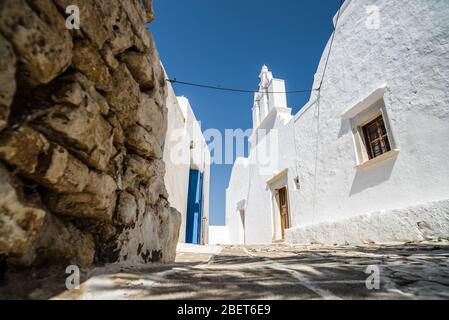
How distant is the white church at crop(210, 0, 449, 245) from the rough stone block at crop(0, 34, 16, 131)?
4.53 metres

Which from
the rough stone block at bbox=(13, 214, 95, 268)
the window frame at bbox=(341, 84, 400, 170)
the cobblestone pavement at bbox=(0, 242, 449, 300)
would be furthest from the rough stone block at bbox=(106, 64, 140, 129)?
the window frame at bbox=(341, 84, 400, 170)

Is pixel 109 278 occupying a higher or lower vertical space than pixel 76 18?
lower

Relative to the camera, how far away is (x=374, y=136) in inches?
195

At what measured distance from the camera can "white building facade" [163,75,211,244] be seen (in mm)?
5797

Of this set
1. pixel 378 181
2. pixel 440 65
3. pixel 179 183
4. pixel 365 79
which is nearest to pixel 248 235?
pixel 179 183

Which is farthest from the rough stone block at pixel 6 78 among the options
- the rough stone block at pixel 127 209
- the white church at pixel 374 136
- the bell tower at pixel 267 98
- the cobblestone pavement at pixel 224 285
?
the bell tower at pixel 267 98

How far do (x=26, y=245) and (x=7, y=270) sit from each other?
12 centimetres

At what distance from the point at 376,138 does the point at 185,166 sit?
194 inches

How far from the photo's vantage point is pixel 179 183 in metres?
6.65

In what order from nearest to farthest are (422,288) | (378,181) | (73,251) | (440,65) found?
(422,288) → (73,251) → (440,65) → (378,181)

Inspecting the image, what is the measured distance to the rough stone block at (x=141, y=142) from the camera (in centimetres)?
178

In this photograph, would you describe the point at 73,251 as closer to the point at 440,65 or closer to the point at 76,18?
the point at 76,18

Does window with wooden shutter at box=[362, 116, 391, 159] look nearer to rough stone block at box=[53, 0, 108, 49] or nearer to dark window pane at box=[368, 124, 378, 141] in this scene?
dark window pane at box=[368, 124, 378, 141]

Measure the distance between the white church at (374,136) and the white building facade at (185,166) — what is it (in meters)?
2.72
